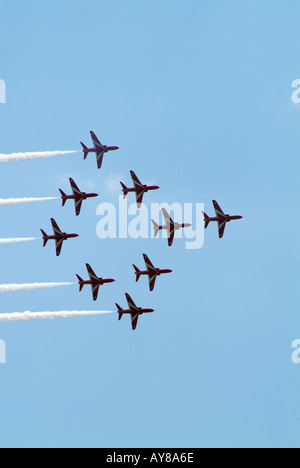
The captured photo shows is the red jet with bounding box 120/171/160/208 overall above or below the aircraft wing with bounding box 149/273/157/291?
above

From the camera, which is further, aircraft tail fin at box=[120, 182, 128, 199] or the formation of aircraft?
aircraft tail fin at box=[120, 182, 128, 199]

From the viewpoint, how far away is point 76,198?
148m

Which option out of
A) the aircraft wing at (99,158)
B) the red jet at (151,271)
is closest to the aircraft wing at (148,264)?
the red jet at (151,271)

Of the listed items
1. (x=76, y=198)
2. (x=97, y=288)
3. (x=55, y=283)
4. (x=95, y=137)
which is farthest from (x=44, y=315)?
(x=95, y=137)

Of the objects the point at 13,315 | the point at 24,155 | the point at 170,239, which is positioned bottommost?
the point at 13,315

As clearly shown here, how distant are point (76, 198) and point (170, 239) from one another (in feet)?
54.8

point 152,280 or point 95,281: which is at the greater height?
point 152,280

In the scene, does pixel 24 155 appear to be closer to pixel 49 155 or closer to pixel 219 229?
pixel 49 155

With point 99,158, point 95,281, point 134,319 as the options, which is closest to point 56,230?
point 95,281

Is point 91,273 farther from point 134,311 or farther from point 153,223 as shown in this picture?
point 153,223

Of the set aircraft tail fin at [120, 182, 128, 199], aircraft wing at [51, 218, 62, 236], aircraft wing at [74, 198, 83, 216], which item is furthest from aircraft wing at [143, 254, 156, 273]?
aircraft wing at [51, 218, 62, 236]

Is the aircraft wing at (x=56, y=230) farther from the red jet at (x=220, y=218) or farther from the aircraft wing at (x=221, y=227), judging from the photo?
the aircraft wing at (x=221, y=227)

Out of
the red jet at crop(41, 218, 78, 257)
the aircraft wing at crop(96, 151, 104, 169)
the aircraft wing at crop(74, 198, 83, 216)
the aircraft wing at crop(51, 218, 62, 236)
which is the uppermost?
the aircraft wing at crop(96, 151, 104, 169)

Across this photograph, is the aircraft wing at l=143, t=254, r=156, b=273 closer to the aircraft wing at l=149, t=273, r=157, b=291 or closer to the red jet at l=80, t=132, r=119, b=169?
the aircraft wing at l=149, t=273, r=157, b=291
